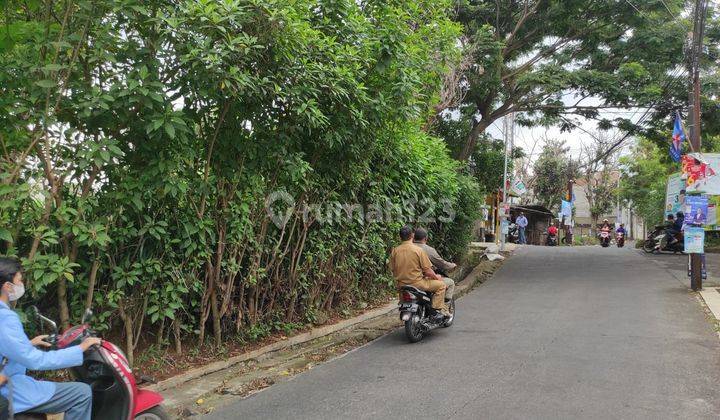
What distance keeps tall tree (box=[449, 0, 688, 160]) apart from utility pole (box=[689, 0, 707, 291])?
356 cm

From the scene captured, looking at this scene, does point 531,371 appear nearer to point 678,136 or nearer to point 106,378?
point 106,378

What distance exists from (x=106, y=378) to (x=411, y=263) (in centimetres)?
456

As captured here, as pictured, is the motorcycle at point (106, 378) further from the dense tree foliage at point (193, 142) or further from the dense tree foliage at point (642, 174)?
the dense tree foliage at point (642, 174)

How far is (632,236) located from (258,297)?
203 ft

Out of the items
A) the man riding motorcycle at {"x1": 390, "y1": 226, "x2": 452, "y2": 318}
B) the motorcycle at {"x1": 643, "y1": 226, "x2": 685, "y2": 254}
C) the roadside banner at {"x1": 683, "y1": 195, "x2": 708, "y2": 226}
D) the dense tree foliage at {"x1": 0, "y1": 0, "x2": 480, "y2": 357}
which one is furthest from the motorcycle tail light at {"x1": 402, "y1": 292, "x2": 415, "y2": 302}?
the motorcycle at {"x1": 643, "y1": 226, "x2": 685, "y2": 254}

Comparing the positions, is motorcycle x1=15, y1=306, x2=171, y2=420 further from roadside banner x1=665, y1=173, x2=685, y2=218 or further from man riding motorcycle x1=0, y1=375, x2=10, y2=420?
roadside banner x1=665, y1=173, x2=685, y2=218

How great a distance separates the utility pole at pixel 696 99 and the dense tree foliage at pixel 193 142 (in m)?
6.08

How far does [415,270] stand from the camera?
7.45 m

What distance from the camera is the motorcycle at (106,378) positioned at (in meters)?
3.35

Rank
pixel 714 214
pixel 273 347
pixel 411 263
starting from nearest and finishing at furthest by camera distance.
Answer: pixel 273 347 < pixel 411 263 < pixel 714 214

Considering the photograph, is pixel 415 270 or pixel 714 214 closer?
pixel 415 270

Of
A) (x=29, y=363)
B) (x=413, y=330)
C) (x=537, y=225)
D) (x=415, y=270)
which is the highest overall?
(x=537, y=225)

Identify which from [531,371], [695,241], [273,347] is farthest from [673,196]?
[273,347]

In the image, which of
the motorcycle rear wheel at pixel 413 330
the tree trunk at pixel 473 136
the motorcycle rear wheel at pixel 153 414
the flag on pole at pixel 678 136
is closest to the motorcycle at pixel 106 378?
the motorcycle rear wheel at pixel 153 414
